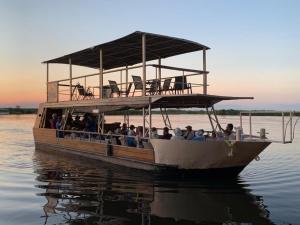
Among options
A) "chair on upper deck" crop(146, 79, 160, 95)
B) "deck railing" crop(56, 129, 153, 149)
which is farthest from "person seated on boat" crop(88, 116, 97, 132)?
"chair on upper deck" crop(146, 79, 160, 95)

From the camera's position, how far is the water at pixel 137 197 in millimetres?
8766

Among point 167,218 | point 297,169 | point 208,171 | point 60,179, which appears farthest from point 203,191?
point 297,169

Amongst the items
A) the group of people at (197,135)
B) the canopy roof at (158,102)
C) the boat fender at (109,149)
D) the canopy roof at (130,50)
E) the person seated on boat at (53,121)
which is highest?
the canopy roof at (130,50)

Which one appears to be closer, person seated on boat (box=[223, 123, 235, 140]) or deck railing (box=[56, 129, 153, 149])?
person seated on boat (box=[223, 123, 235, 140])

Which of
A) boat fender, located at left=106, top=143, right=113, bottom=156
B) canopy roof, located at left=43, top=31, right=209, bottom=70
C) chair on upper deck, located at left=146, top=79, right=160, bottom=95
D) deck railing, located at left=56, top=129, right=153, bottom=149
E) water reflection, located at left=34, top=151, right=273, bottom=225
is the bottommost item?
water reflection, located at left=34, top=151, right=273, bottom=225

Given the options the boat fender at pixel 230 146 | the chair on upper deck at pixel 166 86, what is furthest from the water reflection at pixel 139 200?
the chair on upper deck at pixel 166 86

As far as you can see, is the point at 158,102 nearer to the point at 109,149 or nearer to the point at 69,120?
the point at 109,149

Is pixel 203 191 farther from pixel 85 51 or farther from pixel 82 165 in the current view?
pixel 85 51

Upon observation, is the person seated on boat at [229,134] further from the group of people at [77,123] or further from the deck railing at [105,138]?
the group of people at [77,123]

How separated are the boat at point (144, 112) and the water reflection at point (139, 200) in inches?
25.5

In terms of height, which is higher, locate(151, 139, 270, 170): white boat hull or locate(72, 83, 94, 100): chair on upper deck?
locate(72, 83, 94, 100): chair on upper deck

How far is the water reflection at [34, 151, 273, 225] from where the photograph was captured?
28.7 feet

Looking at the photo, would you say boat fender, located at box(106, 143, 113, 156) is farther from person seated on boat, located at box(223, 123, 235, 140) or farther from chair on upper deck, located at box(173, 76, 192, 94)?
person seated on boat, located at box(223, 123, 235, 140)

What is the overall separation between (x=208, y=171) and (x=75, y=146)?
7543mm
